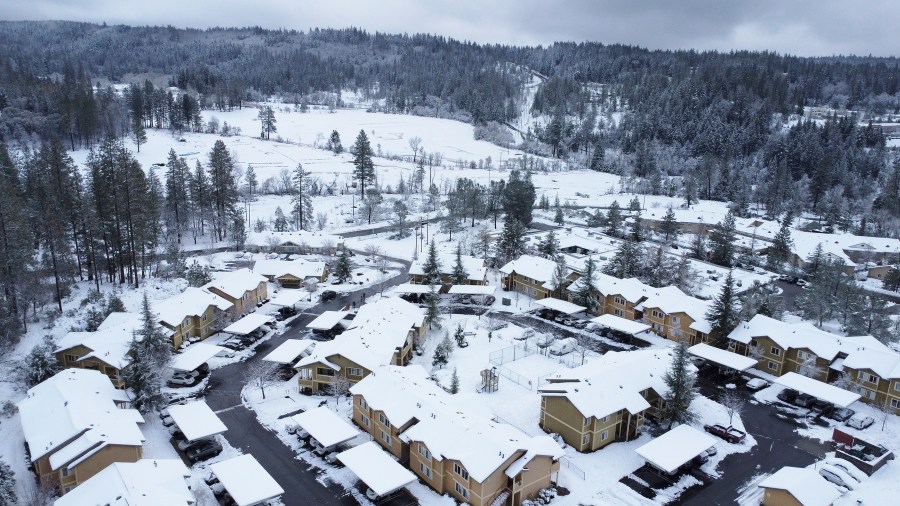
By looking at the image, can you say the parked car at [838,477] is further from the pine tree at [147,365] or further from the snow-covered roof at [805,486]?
the pine tree at [147,365]

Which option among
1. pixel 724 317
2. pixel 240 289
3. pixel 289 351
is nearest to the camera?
pixel 289 351

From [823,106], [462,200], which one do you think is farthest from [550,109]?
[462,200]

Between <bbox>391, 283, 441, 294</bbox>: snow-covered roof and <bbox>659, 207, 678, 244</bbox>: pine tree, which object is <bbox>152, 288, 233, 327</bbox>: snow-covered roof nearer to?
<bbox>391, 283, 441, 294</bbox>: snow-covered roof

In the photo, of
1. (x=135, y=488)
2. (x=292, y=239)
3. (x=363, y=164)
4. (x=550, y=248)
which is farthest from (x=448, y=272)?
(x=363, y=164)

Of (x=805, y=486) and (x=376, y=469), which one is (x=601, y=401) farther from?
(x=376, y=469)

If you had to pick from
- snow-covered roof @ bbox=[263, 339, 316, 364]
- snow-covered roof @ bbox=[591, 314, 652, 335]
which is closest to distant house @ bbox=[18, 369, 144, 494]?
snow-covered roof @ bbox=[263, 339, 316, 364]

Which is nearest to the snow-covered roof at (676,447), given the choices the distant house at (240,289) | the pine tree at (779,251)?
the distant house at (240,289)
